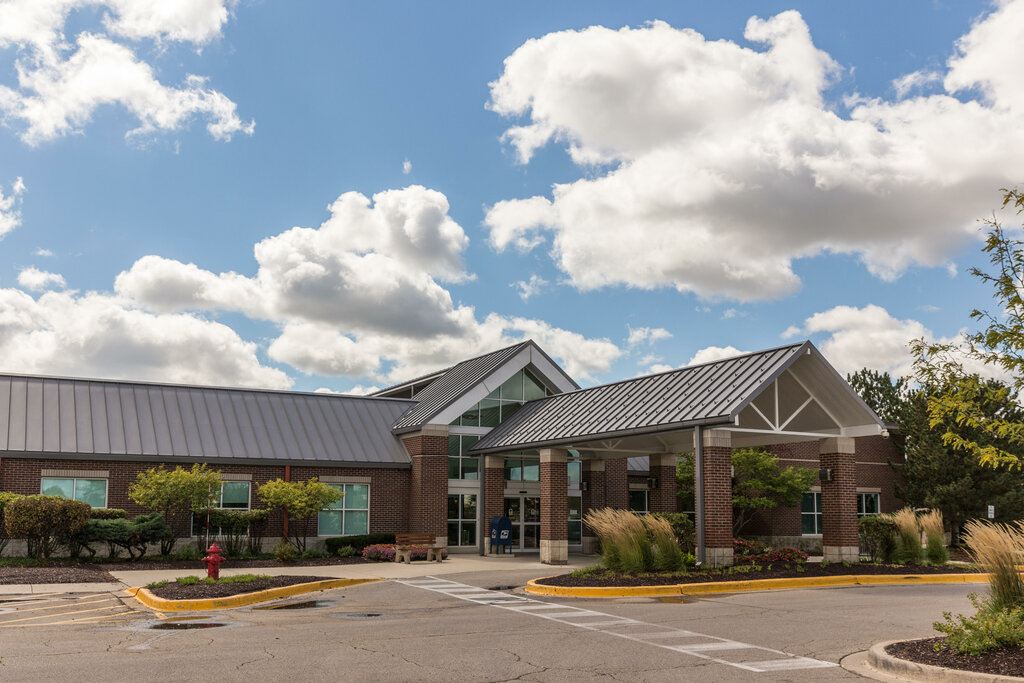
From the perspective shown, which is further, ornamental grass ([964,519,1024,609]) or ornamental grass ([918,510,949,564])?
ornamental grass ([918,510,949,564])

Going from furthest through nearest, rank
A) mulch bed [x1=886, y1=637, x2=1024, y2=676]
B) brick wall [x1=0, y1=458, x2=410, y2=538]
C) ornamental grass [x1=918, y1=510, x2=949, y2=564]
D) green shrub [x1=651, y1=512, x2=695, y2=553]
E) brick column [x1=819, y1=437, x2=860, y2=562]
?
1. brick wall [x1=0, y1=458, x2=410, y2=538]
2. ornamental grass [x1=918, y1=510, x2=949, y2=564]
3. brick column [x1=819, y1=437, x2=860, y2=562]
4. green shrub [x1=651, y1=512, x2=695, y2=553]
5. mulch bed [x1=886, y1=637, x2=1024, y2=676]

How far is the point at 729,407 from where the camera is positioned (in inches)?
792

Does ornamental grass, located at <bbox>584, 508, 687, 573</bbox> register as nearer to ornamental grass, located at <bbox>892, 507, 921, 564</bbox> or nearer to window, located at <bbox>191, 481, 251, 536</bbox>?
ornamental grass, located at <bbox>892, 507, 921, 564</bbox>

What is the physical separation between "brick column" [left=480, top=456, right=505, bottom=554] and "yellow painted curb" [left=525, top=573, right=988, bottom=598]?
11.4 metres

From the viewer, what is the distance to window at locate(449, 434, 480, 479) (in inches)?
1222

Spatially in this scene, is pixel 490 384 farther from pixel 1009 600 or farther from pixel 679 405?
pixel 1009 600

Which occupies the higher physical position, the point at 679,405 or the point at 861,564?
the point at 679,405

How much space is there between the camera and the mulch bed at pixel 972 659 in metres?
9.00

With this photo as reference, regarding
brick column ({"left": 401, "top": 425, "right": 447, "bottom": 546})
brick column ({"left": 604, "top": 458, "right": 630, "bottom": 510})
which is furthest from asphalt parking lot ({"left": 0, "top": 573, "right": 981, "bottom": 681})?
brick column ({"left": 604, "top": 458, "right": 630, "bottom": 510})

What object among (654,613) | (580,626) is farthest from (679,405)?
(580,626)

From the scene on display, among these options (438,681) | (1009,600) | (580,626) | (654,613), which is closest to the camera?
(438,681)

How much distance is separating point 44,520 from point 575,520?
58.3ft

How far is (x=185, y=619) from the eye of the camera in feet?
45.6

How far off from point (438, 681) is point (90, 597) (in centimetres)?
1162
